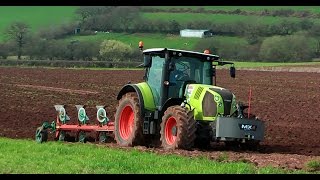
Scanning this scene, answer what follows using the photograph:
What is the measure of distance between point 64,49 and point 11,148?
2581 cm

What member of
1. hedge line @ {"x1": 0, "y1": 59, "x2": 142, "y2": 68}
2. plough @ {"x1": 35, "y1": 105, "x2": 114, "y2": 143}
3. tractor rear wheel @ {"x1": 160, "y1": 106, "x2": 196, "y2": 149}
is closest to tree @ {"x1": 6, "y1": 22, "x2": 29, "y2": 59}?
hedge line @ {"x1": 0, "y1": 59, "x2": 142, "y2": 68}

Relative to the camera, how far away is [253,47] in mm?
44688

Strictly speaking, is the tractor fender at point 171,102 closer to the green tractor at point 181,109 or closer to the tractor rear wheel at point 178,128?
the green tractor at point 181,109

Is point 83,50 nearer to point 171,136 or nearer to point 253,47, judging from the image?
point 253,47

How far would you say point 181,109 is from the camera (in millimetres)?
11453

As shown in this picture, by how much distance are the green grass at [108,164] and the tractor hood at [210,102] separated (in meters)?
2.45

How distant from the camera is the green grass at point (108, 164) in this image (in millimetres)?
7543

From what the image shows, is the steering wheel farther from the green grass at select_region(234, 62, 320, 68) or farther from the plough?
the green grass at select_region(234, 62, 320, 68)

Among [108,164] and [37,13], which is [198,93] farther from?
[108,164]

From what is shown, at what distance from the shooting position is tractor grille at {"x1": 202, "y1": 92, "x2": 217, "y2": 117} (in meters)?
11.8

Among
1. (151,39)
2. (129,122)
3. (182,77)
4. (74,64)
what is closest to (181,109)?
(182,77)

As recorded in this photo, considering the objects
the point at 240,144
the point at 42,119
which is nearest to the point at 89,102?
the point at 42,119

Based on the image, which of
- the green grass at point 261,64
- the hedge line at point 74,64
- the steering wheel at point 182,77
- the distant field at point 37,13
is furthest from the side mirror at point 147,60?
the green grass at point 261,64
